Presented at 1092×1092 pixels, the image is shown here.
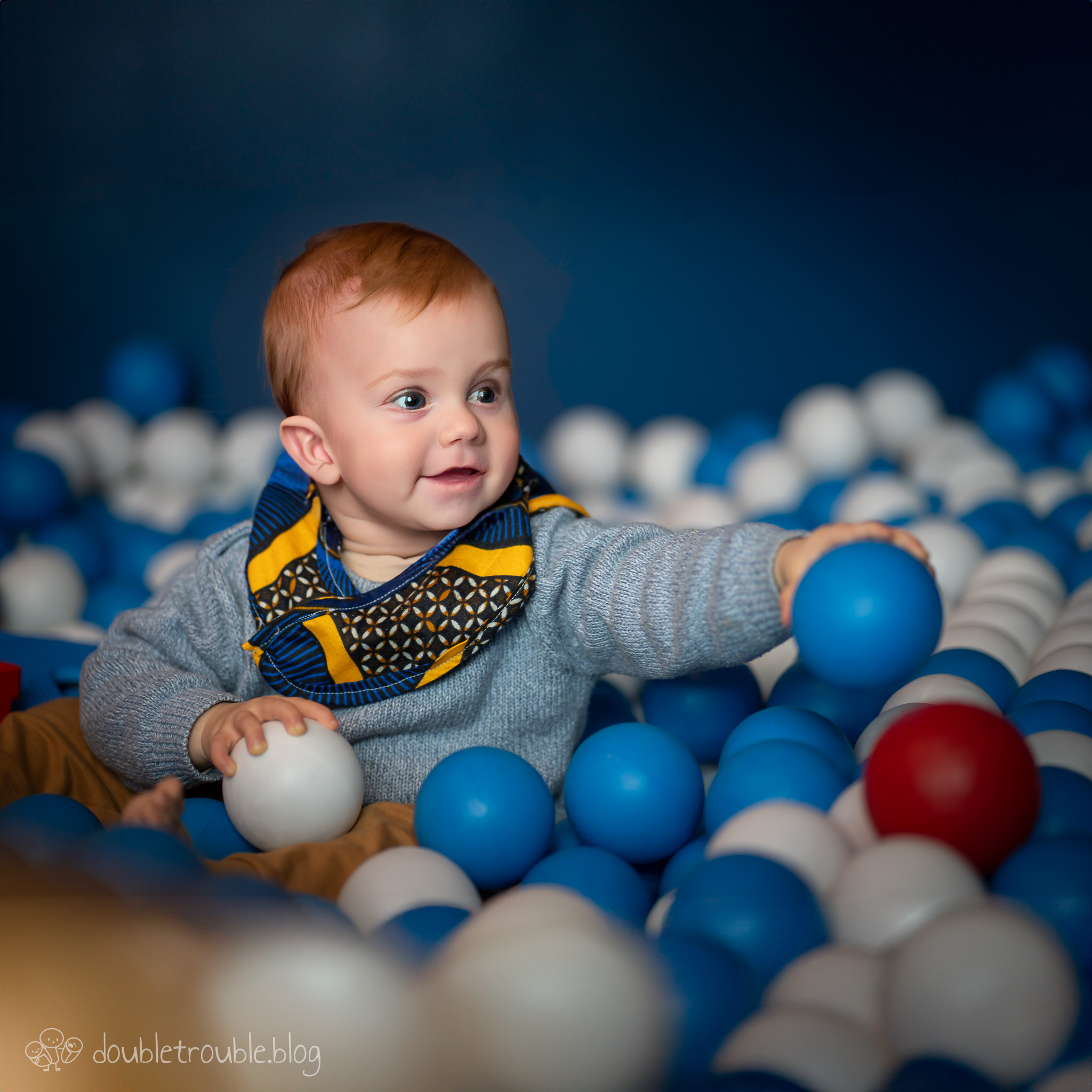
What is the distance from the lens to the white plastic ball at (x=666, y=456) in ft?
6.64

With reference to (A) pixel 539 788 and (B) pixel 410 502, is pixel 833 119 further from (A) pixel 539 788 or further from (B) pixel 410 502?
(A) pixel 539 788

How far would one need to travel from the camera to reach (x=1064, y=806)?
0.75m

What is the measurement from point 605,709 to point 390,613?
320 millimetres

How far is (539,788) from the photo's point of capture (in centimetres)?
92

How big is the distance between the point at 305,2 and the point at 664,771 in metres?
0.72

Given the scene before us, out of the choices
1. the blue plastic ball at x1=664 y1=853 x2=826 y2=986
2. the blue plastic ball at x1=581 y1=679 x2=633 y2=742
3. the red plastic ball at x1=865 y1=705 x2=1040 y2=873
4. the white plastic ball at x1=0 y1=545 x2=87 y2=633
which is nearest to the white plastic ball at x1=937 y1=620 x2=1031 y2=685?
the blue plastic ball at x1=581 y1=679 x2=633 y2=742

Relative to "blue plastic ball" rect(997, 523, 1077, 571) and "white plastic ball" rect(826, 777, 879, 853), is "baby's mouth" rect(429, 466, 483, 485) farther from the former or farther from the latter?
"blue plastic ball" rect(997, 523, 1077, 571)

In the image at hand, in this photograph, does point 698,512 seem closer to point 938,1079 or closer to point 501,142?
point 501,142

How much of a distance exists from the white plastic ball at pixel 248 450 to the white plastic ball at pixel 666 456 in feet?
2.24

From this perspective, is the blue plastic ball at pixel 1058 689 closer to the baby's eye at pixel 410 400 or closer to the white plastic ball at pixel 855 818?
the white plastic ball at pixel 855 818

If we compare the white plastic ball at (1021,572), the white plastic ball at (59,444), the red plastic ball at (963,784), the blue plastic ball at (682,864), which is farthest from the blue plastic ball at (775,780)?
the white plastic ball at (59,444)

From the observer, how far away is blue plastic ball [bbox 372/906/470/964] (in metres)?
0.63

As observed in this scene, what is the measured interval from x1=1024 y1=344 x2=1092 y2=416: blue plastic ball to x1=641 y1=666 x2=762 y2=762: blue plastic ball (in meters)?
1.09

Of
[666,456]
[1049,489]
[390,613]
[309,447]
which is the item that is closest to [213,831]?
[390,613]
